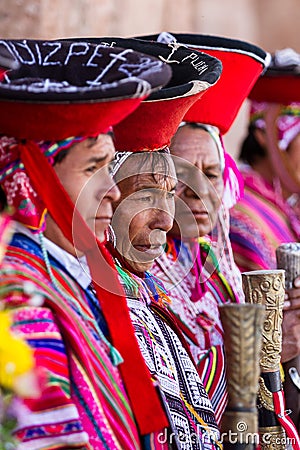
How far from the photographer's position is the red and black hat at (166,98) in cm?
285

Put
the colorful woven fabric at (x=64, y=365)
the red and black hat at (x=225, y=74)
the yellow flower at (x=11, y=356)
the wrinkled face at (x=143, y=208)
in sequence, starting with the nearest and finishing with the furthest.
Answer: the yellow flower at (x=11, y=356), the colorful woven fabric at (x=64, y=365), the wrinkled face at (x=143, y=208), the red and black hat at (x=225, y=74)

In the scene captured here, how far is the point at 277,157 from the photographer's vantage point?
511cm

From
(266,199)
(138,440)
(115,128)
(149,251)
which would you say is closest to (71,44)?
(115,128)

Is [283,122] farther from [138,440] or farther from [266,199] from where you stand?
[138,440]

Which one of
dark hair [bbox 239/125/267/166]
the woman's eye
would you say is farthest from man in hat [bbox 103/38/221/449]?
dark hair [bbox 239/125/267/166]

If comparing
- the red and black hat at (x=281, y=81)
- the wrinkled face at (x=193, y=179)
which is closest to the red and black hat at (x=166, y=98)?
the wrinkled face at (x=193, y=179)

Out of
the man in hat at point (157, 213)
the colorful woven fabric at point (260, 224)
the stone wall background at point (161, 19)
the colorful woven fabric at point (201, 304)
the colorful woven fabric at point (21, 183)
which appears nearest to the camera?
the colorful woven fabric at point (21, 183)

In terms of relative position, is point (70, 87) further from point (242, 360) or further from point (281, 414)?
point (281, 414)

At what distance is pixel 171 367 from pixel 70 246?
2.04 ft

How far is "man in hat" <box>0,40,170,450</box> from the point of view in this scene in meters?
2.25

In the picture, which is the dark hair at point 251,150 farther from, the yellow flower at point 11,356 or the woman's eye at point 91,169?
the yellow flower at point 11,356

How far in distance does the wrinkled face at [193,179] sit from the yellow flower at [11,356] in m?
1.64

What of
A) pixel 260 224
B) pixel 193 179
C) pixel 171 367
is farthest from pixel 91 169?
pixel 260 224

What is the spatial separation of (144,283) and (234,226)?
5.15 feet
